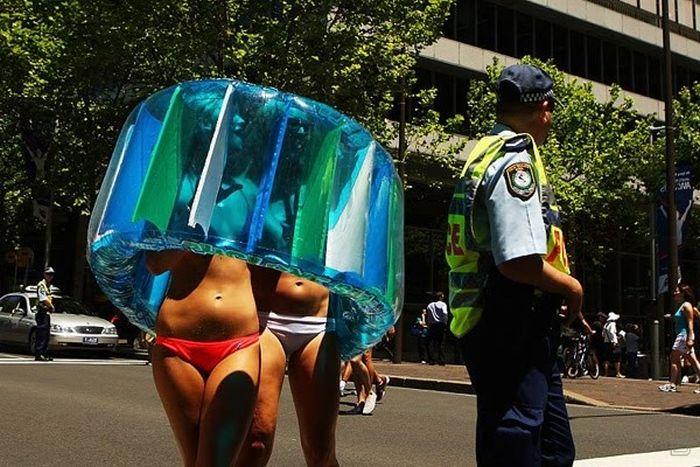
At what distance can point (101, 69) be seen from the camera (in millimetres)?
23016

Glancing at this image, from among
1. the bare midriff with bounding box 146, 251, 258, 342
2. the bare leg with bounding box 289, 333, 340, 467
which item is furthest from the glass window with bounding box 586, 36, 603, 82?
the bare midriff with bounding box 146, 251, 258, 342

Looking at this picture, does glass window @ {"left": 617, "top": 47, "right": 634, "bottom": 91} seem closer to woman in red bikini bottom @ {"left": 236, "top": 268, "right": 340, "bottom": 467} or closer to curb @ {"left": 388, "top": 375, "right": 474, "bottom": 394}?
curb @ {"left": 388, "top": 375, "right": 474, "bottom": 394}

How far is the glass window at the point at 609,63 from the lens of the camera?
39.2 metres

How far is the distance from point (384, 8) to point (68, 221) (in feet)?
70.1

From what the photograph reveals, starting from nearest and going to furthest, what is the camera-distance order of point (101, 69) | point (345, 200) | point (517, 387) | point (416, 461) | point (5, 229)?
point (517, 387) < point (345, 200) < point (416, 461) < point (101, 69) < point (5, 229)

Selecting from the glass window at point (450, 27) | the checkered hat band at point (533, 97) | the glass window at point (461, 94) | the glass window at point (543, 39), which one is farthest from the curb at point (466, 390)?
the glass window at point (543, 39)

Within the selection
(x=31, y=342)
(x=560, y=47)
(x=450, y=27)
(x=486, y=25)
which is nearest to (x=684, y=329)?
(x=31, y=342)

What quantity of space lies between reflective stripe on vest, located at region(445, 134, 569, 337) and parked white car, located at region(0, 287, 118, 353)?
17435mm

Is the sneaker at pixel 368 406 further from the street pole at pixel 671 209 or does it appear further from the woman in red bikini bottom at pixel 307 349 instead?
the street pole at pixel 671 209

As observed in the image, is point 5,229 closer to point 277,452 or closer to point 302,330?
point 277,452

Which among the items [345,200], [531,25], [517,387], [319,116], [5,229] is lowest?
[517,387]

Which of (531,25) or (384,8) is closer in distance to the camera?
(384,8)

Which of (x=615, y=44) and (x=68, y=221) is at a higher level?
(x=615, y=44)

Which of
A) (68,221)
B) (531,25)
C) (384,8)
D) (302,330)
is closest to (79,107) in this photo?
(384,8)
